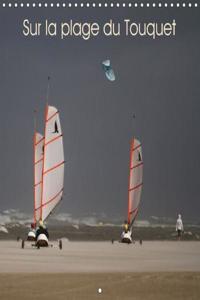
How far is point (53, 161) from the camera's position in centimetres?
3089

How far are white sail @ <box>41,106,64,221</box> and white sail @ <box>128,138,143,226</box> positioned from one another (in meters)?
6.81

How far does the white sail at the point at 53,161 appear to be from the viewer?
1189 inches

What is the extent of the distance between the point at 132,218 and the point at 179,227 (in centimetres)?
207

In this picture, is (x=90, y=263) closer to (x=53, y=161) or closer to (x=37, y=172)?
(x=53, y=161)

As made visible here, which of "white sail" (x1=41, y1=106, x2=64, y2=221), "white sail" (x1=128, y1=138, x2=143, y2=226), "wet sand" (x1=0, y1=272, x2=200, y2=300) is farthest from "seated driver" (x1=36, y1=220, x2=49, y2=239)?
"wet sand" (x1=0, y1=272, x2=200, y2=300)

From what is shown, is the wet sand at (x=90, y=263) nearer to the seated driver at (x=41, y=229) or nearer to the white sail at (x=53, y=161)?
the seated driver at (x=41, y=229)

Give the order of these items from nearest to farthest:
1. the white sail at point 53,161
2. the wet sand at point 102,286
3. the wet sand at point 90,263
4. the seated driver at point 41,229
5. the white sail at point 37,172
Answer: the wet sand at point 102,286
the wet sand at point 90,263
the seated driver at point 41,229
the white sail at point 53,161
the white sail at point 37,172

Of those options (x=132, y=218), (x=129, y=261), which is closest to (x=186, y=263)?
(x=129, y=261)

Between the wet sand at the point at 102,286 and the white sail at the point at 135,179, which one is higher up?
the white sail at the point at 135,179

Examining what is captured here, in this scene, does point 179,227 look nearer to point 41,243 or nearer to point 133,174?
point 133,174

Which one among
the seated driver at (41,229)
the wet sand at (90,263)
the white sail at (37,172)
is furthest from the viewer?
the white sail at (37,172)

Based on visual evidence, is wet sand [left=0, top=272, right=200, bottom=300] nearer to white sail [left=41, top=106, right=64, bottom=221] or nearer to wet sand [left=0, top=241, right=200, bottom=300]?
wet sand [left=0, top=241, right=200, bottom=300]

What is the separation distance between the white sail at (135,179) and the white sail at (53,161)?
22.3 feet

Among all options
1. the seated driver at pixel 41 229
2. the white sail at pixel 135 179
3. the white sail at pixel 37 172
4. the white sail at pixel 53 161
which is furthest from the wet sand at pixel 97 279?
the white sail at pixel 135 179
